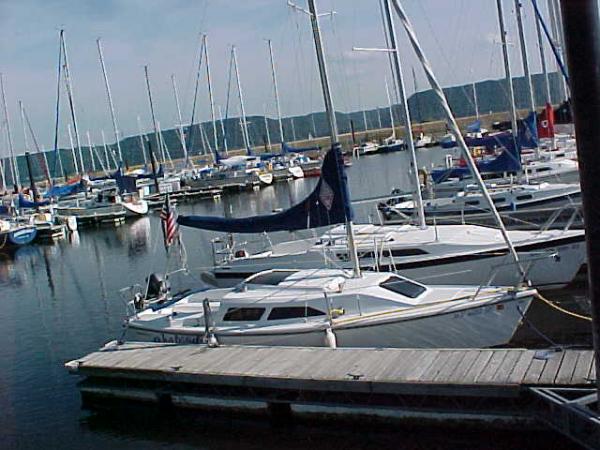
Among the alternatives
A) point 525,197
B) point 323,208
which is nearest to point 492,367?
point 323,208

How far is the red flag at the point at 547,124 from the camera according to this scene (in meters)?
38.1

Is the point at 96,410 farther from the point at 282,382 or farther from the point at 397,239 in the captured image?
the point at 397,239

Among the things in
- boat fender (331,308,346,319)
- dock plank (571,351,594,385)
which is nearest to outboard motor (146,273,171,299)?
boat fender (331,308,346,319)

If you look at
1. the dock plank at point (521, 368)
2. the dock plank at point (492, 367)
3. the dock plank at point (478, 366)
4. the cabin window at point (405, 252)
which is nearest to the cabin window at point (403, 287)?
the dock plank at point (478, 366)

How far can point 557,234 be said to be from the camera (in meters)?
22.6

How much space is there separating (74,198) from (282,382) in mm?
Result: 63899

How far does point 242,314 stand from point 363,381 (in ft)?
15.2

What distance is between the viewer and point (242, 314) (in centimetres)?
1753

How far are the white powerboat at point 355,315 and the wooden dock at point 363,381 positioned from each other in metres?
0.64

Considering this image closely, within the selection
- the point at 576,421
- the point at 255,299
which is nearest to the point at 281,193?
the point at 255,299

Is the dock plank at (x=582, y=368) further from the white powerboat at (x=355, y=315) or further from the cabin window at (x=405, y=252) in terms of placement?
the cabin window at (x=405, y=252)

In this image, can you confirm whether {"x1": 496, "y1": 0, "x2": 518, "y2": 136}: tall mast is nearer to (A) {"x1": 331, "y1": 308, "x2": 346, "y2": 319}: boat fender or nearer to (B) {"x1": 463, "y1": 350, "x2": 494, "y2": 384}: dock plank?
(A) {"x1": 331, "y1": 308, "x2": 346, "y2": 319}: boat fender

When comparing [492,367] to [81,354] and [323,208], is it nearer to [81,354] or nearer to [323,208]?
[323,208]

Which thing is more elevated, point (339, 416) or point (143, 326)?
point (143, 326)
